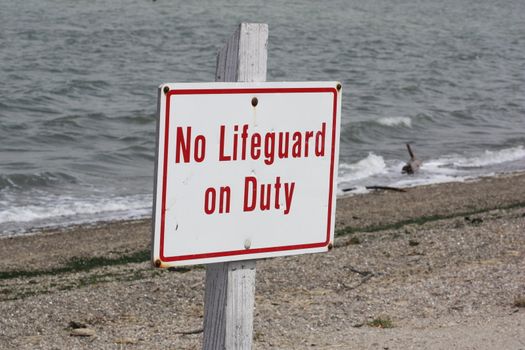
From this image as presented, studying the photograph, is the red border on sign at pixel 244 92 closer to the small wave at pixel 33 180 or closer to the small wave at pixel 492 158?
the small wave at pixel 33 180

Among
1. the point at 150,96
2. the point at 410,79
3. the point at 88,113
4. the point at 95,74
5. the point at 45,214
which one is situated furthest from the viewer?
the point at 410,79

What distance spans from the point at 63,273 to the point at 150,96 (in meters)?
17.5

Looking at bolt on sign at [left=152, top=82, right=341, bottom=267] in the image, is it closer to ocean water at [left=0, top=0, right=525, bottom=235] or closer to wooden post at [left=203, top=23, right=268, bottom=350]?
wooden post at [left=203, top=23, right=268, bottom=350]

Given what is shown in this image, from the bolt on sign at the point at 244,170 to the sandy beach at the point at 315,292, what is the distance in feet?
9.58

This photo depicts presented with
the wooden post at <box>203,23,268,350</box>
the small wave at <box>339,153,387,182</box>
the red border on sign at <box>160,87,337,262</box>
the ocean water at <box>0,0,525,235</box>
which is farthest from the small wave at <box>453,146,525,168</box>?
the wooden post at <box>203,23,268,350</box>

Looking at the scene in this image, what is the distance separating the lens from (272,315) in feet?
24.3

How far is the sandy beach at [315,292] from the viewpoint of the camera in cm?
665

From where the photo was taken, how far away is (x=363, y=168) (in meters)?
19.9

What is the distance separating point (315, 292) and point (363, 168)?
11.5 m

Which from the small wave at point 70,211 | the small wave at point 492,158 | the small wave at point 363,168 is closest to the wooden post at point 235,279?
the small wave at point 70,211

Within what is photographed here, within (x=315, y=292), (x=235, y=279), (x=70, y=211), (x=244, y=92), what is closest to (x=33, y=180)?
(x=70, y=211)

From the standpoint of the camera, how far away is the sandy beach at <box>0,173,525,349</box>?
21.8 feet

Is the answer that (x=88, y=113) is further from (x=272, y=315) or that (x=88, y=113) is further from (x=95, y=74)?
(x=272, y=315)

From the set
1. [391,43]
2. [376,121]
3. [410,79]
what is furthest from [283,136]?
[391,43]
